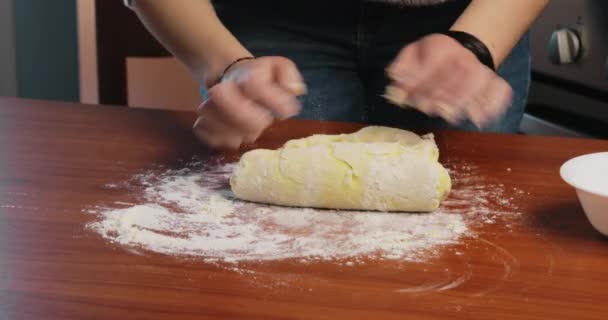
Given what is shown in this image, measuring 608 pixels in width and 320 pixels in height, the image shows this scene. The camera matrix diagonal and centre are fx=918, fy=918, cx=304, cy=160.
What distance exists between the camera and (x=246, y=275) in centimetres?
69

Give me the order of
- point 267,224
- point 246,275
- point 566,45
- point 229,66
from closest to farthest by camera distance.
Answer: point 246,275
point 267,224
point 229,66
point 566,45

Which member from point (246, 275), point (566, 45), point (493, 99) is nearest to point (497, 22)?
point (493, 99)

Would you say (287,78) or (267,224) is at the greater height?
(287,78)

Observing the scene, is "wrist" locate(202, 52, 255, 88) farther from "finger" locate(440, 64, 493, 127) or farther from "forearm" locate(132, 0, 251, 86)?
"finger" locate(440, 64, 493, 127)

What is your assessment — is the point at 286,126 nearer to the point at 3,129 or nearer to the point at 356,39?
the point at 356,39

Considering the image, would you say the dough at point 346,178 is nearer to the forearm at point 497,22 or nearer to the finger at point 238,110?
the finger at point 238,110

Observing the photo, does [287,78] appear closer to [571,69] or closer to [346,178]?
[346,178]

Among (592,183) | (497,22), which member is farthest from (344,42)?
(592,183)

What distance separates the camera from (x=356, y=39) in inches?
48.2

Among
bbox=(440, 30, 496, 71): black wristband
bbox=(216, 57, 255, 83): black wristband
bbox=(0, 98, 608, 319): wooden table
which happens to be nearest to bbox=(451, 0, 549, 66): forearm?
bbox=(440, 30, 496, 71): black wristband

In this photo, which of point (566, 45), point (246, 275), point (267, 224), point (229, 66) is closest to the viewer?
point (246, 275)

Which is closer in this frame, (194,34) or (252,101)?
(252,101)

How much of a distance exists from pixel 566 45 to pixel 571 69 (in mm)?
62

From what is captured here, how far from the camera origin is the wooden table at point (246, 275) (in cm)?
63
